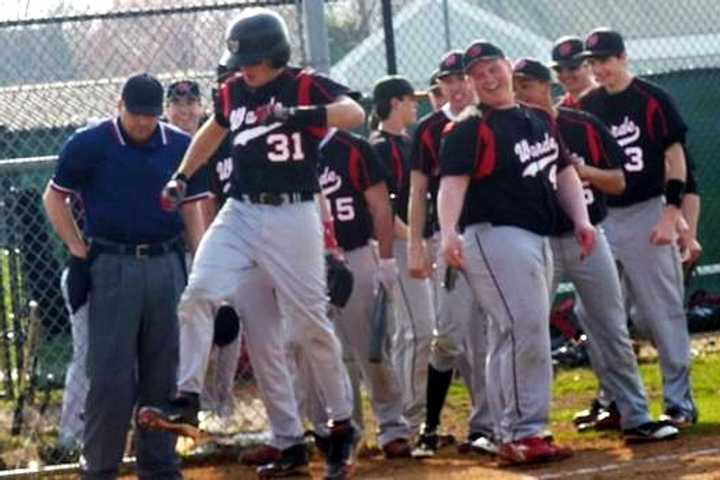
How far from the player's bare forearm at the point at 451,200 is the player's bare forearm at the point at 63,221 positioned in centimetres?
157

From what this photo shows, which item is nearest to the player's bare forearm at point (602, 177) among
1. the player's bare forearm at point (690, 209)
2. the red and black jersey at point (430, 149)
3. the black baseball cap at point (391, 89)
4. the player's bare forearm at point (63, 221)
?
the red and black jersey at point (430, 149)

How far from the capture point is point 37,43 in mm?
11023

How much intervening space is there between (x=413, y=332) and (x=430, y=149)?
3.31 feet

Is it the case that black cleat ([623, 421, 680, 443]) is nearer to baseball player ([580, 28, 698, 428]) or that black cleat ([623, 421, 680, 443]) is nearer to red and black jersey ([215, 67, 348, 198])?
baseball player ([580, 28, 698, 428])

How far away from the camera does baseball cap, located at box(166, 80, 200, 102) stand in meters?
10.5

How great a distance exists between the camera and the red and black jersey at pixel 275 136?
8.80 metres

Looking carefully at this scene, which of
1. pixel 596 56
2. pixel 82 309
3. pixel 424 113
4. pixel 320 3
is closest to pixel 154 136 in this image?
pixel 82 309

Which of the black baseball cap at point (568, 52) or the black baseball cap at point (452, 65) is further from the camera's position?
the black baseball cap at point (568, 52)

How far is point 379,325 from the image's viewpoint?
990 centimetres

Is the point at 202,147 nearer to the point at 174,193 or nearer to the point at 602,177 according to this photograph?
the point at 174,193

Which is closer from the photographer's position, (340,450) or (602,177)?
(340,450)

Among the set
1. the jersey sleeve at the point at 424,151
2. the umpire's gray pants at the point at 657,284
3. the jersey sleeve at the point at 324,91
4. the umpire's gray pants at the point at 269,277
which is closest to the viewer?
the umpire's gray pants at the point at 269,277

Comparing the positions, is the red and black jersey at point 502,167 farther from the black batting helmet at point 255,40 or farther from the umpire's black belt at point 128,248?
the umpire's black belt at point 128,248

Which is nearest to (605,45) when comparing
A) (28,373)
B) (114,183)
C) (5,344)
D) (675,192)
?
(675,192)
